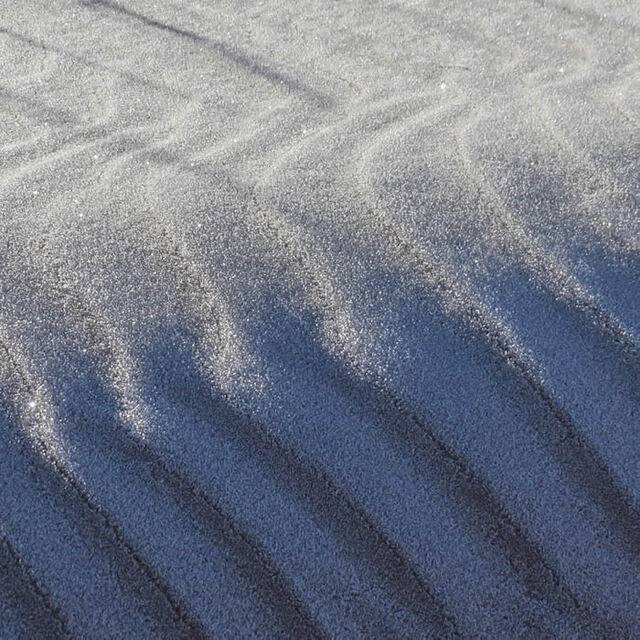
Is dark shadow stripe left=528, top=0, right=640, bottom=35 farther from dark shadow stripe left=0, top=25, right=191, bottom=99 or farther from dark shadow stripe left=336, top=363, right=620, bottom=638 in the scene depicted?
dark shadow stripe left=336, top=363, right=620, bottom=638

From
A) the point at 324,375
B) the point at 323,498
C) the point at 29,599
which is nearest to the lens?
the point at 29,599

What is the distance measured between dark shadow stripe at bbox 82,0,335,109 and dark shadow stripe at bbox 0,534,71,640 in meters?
1.32

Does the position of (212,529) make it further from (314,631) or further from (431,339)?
(431,339)

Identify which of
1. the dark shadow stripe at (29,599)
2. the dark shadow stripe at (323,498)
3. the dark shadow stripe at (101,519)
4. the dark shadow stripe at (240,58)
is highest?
the dark shadow stripe at (240,58)

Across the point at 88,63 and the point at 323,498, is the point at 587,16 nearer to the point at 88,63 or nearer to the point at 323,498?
the point at 88,63

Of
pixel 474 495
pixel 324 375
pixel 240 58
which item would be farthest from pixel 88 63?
pixel 474 495

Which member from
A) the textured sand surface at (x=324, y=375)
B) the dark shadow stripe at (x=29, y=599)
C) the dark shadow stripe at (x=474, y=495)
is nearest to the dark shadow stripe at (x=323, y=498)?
the textured sand surface at (x=324, y=375)

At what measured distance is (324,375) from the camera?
59.3 inches

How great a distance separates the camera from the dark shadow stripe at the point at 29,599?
1268 mm

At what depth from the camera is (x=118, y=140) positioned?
2080 millimetres

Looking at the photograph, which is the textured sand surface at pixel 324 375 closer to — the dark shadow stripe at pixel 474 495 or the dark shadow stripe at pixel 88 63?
the dark shadow stripe at pixel 474 495

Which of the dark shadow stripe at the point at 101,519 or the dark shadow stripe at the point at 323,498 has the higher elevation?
the dark shadow stripe at the point at 323,498

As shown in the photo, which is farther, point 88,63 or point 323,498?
point 88,63

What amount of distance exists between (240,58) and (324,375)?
130 cm
